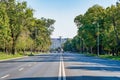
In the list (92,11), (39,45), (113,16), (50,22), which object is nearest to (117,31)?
(113,16)

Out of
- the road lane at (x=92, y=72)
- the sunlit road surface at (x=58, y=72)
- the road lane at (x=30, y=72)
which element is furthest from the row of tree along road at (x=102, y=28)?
the road lane at (x=30, y=72)

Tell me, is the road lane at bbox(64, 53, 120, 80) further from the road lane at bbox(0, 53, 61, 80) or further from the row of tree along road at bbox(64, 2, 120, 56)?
the row of tree along road at bbox(64, 2, 120, 56)

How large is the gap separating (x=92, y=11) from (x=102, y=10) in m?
3.61

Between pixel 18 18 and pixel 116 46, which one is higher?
pixel 18 18

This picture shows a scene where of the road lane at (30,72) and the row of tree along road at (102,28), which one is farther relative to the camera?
the row of tree along road at (102,28)

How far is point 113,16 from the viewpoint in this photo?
303 ft

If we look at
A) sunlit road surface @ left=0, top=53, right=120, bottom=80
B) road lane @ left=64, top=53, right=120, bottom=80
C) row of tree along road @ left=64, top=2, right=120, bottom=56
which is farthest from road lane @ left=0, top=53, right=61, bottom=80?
row of tree along road @ left=64, top=2, right=120, bottom=56

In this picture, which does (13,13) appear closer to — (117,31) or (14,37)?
(14,37)

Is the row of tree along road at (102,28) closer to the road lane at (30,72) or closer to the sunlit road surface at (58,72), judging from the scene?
the sunlit road surface at (58,72)

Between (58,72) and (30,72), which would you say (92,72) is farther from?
(30,72)

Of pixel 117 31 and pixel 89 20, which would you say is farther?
pixel 89 20

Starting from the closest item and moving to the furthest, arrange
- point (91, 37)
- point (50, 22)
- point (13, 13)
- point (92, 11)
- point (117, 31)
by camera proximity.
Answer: point (117, 31) < point (13, 13) < point (91, 37) < point (92, 11) < point (50, 22)

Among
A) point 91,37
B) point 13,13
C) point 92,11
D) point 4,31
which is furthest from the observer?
point 92,11

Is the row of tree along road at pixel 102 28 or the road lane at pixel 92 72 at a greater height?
the row of tree along road at pixel 102 28
